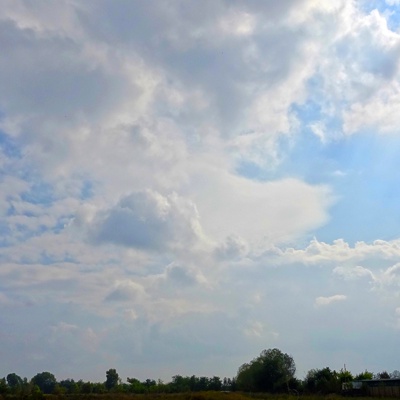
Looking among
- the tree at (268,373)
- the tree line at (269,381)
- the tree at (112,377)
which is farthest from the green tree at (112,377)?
the tree at (268,373)

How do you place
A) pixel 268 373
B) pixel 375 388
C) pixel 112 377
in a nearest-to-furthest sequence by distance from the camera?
pixel 375 388 → pixel 268 373 → pixel 112 377

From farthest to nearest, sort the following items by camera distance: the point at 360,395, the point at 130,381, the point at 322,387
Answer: the point at 130,381 → the point at 322,387 → the point at 360,395

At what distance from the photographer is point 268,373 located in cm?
9281

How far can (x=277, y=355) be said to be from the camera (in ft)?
315

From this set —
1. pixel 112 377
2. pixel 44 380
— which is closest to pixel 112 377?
pixel 112 377

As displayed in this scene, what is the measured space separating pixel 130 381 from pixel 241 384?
3270 centimetres

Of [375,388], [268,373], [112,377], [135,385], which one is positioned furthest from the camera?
[112,377]

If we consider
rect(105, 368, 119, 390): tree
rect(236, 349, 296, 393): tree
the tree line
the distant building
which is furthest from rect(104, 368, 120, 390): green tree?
the distant building

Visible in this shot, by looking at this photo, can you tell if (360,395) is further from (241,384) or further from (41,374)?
(41,374)

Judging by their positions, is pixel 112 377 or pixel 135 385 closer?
pixel 135 385

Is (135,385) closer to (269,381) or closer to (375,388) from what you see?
(269,381)

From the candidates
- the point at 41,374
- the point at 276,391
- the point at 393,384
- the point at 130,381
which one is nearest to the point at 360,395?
the point at 393,384

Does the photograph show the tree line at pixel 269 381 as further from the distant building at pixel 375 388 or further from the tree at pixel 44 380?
the tree at pixel 44 380

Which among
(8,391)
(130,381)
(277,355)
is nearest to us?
(8,391)
